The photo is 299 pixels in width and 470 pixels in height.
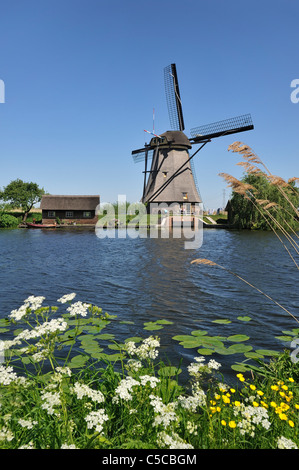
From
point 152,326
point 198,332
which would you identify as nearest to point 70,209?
point 152,326

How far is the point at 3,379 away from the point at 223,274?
389 inches

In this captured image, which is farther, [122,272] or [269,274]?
[122,272]

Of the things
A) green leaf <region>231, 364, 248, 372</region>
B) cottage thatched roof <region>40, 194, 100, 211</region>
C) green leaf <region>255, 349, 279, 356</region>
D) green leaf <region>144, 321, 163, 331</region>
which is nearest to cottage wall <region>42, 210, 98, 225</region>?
cottage thatched roof <region>40, 194, 100, 211</region>

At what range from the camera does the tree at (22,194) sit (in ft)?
156

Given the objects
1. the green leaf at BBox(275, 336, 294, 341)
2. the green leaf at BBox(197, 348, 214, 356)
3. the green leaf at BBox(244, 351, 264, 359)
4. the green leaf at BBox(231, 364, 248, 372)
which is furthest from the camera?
the green leaf at BBox(275, 336, 294, 341)

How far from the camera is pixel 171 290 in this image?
9.21 meters

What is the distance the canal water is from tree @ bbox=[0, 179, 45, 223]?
3447 centimetres

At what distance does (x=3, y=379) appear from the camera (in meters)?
2.42

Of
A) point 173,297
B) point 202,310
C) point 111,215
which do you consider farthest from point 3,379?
point 111,215

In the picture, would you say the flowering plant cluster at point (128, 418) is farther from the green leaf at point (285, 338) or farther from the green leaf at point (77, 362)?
the green leaf at point (285, 338)

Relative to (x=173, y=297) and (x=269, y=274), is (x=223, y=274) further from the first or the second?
(x=173, y=297)

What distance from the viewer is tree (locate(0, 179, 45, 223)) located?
156 ft

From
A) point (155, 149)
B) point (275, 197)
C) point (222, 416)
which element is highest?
point (155, 149)

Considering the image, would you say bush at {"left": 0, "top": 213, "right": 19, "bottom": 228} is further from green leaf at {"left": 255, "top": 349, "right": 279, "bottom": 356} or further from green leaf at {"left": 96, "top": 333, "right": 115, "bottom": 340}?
green leaf at {"left": 255, "top": 349, "right": 279, "bottom": 356}
